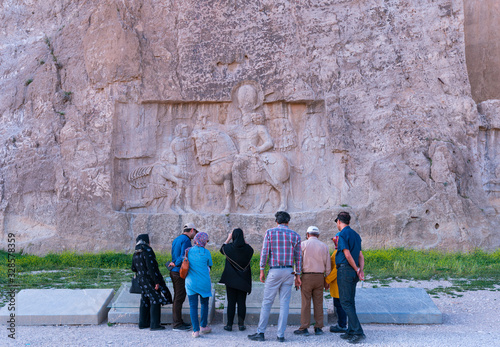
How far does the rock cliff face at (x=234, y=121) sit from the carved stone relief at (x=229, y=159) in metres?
0.04

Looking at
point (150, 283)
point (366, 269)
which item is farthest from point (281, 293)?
point (366, 269)

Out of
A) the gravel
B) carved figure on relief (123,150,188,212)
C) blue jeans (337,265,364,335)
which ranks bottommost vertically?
the gravel

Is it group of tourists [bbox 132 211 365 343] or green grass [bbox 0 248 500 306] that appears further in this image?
green grass [bbox 0 248 500 306]

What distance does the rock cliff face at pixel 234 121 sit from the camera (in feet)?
46.1

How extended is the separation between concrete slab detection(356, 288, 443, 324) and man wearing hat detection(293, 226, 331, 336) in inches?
33.7

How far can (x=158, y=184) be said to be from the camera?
14.7 metres

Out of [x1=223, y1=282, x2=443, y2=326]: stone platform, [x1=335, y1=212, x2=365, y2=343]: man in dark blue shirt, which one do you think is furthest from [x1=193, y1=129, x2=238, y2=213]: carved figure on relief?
[x1=335, y1=212, x2=365, y2=343]: man in dark blue shirt

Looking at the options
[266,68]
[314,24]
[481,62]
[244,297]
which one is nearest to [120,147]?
[266,68]

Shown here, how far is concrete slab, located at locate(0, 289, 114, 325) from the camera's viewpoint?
7.22 meters

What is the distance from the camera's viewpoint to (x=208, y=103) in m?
15.1

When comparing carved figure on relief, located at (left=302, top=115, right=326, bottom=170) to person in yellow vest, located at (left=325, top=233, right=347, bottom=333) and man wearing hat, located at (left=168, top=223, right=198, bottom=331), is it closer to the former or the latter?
person in yellow vest, located at (left=325, top=233, right=347, bottom=333)

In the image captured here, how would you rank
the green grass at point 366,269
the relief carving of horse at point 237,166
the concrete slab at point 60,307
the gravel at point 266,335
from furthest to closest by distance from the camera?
the relief carving of horse at point 237,166, the green grass at point 366,269, the concrete slab at point 60,307, the gravel at point 266,335

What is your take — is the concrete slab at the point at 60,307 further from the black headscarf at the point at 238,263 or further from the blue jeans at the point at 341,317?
the blue jeans at the point at 341,317

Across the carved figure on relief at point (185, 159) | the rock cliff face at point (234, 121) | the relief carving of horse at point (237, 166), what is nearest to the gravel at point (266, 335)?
the rock cliff face at point (234, 121)
